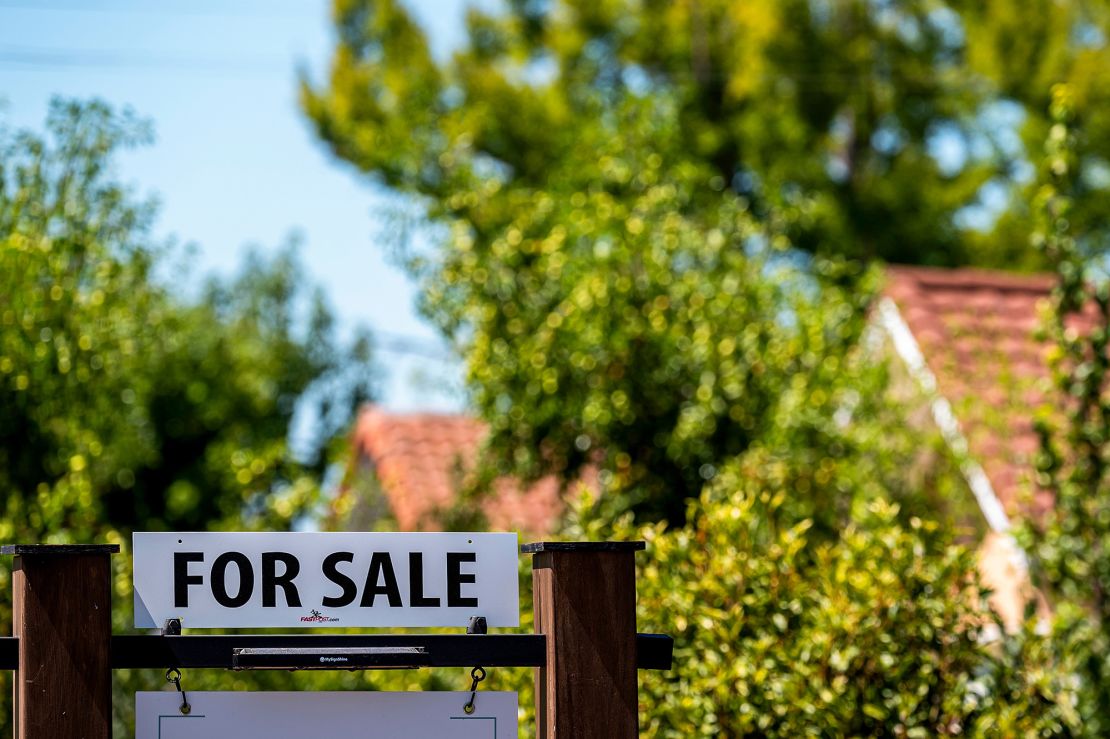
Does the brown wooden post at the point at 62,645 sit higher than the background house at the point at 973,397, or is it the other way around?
the background house at the point at 973,397

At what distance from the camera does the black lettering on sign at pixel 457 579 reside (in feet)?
15.8

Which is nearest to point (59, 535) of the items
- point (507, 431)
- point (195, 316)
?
point (507, 431)

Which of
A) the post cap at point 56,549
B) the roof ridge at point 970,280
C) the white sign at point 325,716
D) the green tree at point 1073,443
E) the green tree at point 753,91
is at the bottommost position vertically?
the white sign at point 325,716

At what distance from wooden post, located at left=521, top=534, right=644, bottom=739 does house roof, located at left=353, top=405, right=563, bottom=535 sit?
243 inches

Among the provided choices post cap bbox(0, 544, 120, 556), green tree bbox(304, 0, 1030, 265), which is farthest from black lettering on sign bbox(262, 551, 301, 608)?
green tree bbox(304, 0, 1030, 265)

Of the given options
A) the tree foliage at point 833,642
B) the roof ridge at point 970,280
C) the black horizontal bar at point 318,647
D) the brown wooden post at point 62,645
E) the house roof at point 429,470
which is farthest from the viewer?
the roof ridge at point 970,280

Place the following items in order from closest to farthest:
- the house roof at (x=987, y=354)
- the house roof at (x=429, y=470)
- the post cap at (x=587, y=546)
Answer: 1. the post cap at (x=587, y=546)
2. the house roof at (x=987, y=354)
3. the house roof at (x=429, y=470)

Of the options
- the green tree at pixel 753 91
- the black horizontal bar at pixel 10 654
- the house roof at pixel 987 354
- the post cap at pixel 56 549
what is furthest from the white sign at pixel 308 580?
the green tree at pixel 753 91

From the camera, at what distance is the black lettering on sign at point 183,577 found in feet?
15.6

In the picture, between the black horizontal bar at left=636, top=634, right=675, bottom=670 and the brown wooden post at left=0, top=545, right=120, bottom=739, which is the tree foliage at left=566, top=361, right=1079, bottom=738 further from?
the brown wooden post at left=0, top=545, right=120, bottom=739

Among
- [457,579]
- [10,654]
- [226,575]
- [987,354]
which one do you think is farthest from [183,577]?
[987,354]

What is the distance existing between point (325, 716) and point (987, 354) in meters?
7.74

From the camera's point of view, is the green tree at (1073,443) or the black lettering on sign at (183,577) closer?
the black lettering on sign at (183,577)

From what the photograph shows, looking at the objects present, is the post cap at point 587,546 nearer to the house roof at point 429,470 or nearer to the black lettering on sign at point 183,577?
the black lettering on sign at point 183,577
